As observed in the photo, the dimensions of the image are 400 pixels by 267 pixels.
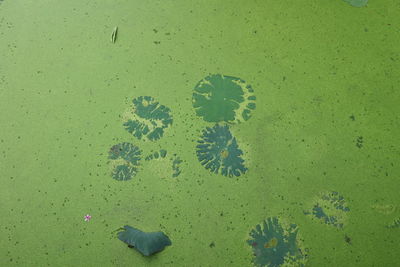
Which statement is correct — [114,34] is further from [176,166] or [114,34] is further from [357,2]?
[357,2]

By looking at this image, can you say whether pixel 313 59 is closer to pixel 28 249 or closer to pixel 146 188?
pixel 146 188

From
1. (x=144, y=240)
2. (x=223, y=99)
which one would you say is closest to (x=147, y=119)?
(x=223, y=99)

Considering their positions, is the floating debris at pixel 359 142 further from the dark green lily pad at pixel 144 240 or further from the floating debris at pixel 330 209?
the dark green lily pad at pixel 144 240

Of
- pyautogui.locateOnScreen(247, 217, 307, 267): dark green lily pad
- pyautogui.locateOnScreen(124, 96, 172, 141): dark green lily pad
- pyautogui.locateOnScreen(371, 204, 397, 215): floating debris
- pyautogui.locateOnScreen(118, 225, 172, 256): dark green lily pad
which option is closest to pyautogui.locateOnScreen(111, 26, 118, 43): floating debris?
pyautogui.locateOnScreen(124, 96, 172, 141): dark green lily pad

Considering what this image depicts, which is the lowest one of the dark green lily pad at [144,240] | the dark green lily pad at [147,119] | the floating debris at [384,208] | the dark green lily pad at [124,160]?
the dark green lily pad at [144,240]

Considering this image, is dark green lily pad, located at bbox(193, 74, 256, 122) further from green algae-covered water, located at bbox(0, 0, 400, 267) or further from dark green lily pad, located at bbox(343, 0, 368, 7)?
dark green lily pad, located at bbox(343, 0, 368, 7)

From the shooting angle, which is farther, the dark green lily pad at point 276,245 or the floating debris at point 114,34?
the floating debris at point 114,34

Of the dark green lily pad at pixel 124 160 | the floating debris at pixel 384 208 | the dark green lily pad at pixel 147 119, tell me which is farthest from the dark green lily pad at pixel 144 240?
the floating debris at pixel 384 208

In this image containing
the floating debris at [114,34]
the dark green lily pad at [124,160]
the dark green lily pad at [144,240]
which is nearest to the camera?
the dark green lily pad at [144,240]
